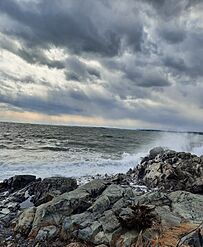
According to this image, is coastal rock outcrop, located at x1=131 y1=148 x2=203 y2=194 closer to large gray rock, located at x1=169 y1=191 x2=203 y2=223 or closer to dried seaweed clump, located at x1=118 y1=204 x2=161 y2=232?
large gray rock, located at x1=169 y1=191 x2=203 y2=223

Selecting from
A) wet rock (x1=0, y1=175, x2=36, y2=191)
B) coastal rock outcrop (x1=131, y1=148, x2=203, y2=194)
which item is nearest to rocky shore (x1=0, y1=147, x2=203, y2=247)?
wet rock (x1=0, y1=175, x2=36, y2=191)

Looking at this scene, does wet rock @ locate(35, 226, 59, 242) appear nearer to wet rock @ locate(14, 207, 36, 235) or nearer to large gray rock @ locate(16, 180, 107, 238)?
large gray rock @ locate(16, 180, 107, 238)

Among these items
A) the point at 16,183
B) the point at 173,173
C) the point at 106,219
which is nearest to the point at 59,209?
the point at 106,219

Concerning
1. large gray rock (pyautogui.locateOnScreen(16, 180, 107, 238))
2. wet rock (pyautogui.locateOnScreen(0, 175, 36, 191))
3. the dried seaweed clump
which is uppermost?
the dried seaweed clump

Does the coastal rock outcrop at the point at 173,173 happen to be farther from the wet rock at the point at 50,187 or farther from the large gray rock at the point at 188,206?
the large gray rock at the point at 188,206

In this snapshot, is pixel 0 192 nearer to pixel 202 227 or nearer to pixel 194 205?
pixel 194 205

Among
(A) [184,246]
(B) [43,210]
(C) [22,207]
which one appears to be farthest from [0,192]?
(A) [184,246]

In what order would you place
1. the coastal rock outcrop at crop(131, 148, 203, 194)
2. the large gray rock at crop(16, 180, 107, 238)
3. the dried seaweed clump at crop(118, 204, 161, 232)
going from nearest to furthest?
the dried seaweed clump at crop(118, 204, 161, 232), the large gray rock at crop(16, 180, 107, 238), the coastal rock outcrop at crop(131, 148, 203, 194)

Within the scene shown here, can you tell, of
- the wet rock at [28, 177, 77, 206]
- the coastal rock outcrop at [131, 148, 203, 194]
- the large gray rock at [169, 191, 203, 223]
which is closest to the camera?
the large gray rock at [169, 191, 203, 223]

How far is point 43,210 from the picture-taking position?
445 inches

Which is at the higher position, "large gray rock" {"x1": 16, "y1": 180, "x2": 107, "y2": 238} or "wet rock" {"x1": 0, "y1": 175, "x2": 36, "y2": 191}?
"large gray rock" {"x1": 16, "y1": 180, "x2": 107, "y2": 238}

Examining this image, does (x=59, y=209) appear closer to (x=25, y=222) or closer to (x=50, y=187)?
(x=25, y=222)

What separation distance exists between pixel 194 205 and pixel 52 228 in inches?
197

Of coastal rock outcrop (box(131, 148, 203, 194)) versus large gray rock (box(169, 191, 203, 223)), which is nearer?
large gray rock (box(169, 191, 203, 223))
